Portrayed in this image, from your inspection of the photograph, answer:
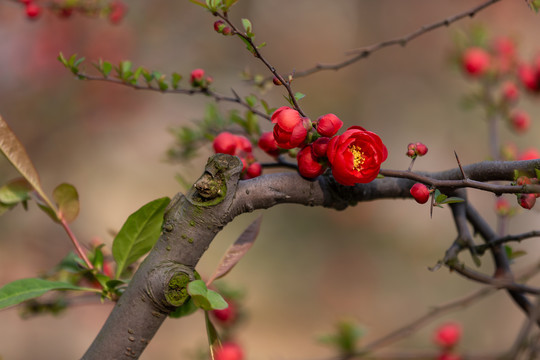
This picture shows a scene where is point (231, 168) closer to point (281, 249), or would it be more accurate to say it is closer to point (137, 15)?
point (137, 15)

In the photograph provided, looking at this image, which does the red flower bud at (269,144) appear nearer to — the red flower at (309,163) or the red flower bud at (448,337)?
the red flower at (309,163)

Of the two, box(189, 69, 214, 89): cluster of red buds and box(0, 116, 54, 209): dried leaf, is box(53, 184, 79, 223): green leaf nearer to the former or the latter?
box(0, 116, 54, 209): dried leaf

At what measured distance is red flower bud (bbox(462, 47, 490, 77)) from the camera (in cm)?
134

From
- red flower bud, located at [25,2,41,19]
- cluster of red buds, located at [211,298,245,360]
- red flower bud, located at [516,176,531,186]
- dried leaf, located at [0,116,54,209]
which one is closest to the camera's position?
red flower bud, located at [516,176,531,186]

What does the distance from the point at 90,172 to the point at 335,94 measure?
97.6 inches

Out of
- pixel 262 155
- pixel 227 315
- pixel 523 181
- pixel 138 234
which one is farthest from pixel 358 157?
pixel 262 155

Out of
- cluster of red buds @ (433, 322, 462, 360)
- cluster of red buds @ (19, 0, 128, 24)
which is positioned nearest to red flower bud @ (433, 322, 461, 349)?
cluster of red buds @ (433, 322, 462, 360)

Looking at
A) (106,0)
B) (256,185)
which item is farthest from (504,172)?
(106,0)

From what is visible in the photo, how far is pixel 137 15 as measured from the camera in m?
2.92

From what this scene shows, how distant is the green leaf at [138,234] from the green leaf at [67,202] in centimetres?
8

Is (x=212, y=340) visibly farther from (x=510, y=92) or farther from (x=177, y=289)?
(x=510, y=92)

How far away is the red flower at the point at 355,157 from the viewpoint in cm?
47

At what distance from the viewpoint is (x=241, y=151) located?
64 centimetres

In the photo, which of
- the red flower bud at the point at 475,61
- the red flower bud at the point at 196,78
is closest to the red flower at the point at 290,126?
the red flower bud at the point at 196,78
